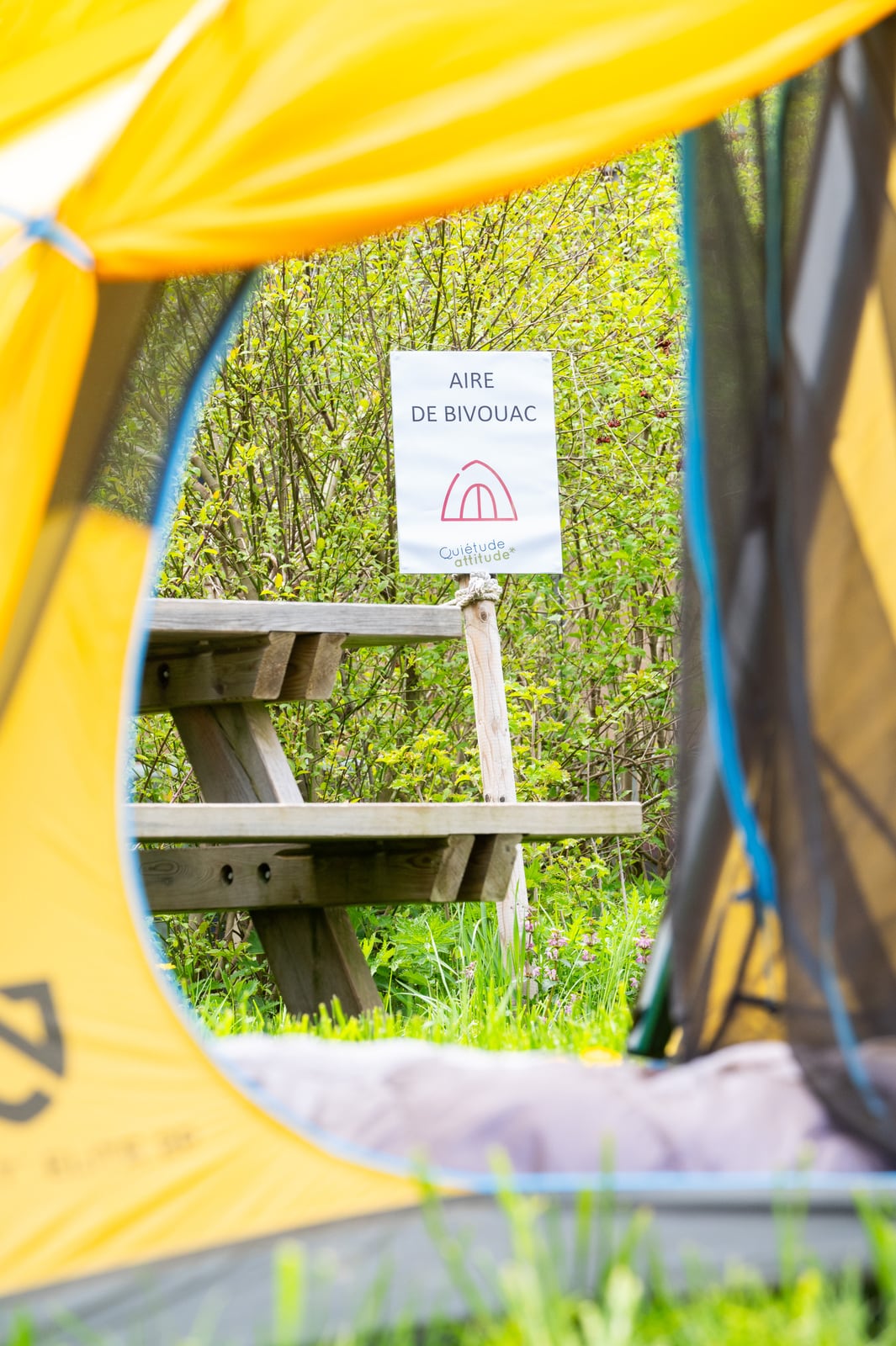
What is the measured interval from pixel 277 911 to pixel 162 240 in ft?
6.98

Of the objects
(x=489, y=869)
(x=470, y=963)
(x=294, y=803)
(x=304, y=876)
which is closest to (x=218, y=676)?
(x=294, y=803)

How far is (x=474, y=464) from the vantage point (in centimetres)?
388

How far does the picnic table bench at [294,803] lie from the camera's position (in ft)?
9.82

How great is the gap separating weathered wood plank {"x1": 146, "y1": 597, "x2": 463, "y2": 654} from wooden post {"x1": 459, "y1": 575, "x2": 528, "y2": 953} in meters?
0.70

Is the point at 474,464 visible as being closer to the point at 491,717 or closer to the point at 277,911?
the point at 491,717

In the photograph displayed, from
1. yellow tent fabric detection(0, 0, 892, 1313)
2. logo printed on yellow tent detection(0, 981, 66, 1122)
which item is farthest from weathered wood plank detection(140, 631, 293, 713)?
logo printed on yellow tent detection(0, 981, 66, 1122)

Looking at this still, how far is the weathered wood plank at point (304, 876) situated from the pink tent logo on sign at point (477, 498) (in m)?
1.10

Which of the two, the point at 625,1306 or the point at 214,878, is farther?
the point at 214,878

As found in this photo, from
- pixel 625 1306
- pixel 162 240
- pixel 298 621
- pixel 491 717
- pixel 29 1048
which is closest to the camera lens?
pixel 625 1306

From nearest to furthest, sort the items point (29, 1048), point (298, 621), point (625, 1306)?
point (625, 1306) < point (29, 1048) < point (298, 621)

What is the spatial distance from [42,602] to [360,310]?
165 inches

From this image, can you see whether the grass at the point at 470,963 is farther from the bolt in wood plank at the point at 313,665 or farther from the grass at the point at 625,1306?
the grass at the point at 625,1306

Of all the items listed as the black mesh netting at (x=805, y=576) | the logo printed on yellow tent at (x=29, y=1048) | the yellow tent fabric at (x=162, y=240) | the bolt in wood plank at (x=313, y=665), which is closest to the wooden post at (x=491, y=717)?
the bolt in wood plank at (x=313, y=665)

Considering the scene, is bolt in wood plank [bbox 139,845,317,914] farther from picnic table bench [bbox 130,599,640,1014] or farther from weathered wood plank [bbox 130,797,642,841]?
weathered wood plank [bbox 130,797,642,841]
